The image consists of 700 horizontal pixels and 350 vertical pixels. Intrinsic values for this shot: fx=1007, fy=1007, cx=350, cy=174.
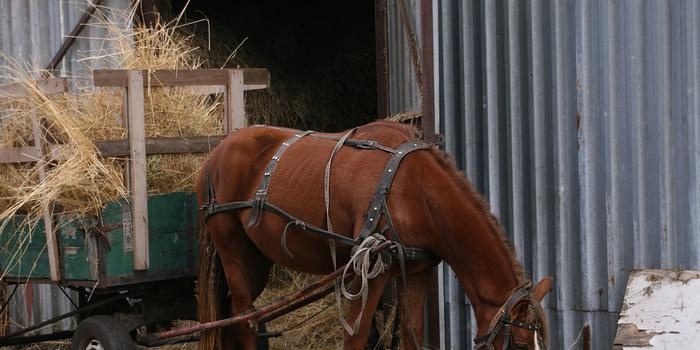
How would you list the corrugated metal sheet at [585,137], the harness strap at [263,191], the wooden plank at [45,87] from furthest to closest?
the wooden plank at [45,87] < the harness strap at [263,191] < the corrugated metal sheet at [585,137]

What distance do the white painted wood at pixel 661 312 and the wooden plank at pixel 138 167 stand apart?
115 inches

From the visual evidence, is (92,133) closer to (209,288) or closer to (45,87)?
(45,87)

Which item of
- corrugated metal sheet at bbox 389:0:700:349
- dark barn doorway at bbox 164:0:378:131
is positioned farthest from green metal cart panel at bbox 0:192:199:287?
dark barn doorway at bbox 164:0:378:131

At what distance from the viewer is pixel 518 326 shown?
189 inches

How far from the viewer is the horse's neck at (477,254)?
5.00 m

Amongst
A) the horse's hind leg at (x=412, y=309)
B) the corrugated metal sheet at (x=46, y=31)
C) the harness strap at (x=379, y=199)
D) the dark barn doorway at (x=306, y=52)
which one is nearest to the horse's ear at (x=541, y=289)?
the horse's hind leg at (x=412, y=309)

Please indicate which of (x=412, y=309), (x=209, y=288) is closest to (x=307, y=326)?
(x=209, y=288)

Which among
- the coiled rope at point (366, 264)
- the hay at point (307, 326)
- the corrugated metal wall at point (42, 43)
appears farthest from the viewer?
the corrugated metal wall at point (42, 43)

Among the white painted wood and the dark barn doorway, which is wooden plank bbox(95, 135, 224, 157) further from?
the dark barn doorway

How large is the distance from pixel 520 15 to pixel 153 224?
2.73 meters

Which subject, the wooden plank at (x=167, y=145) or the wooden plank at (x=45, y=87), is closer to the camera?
the wooden plank at (x=167, y=145)

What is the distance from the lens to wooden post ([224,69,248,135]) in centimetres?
679

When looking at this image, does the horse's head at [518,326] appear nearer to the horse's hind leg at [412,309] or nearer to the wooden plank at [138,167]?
the horse's hind leg at [412,309]

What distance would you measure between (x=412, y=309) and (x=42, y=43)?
17.6 ft
